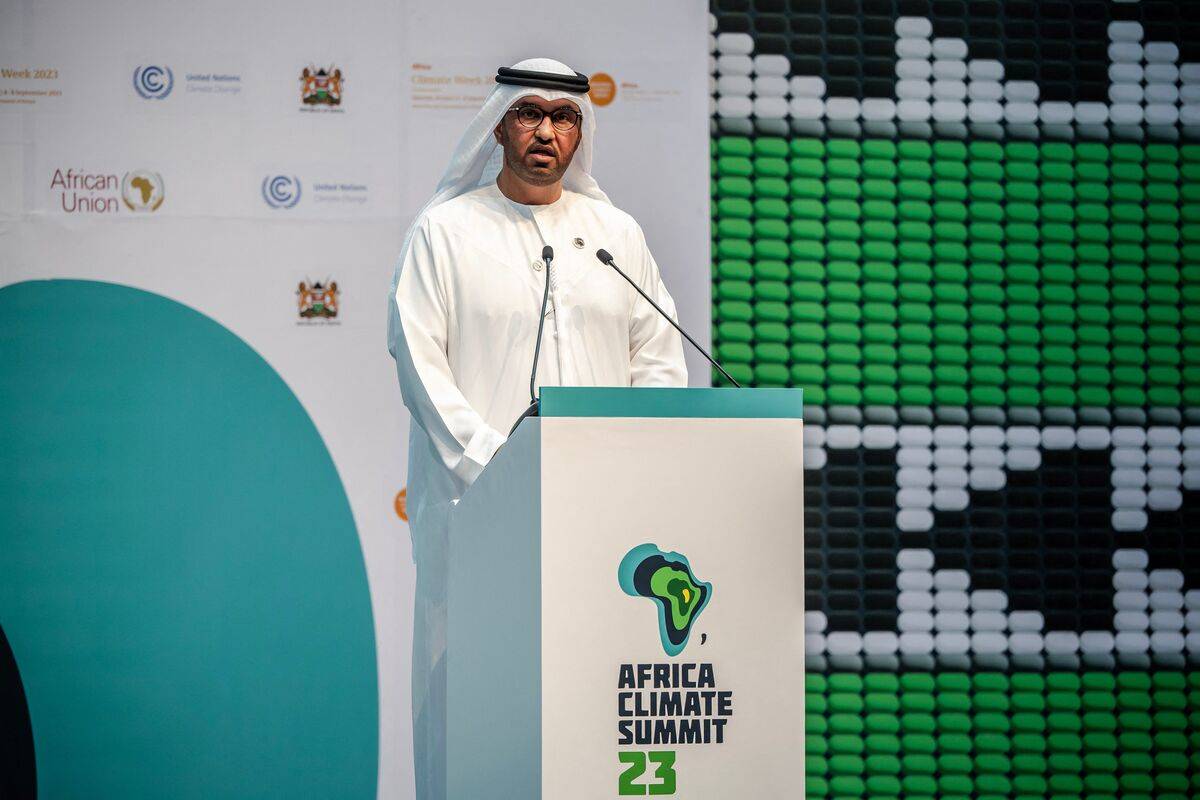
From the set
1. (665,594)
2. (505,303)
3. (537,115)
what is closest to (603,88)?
(537,115)

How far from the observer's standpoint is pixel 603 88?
15.6ft

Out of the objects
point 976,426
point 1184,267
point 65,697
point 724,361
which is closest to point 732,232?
point 724,361

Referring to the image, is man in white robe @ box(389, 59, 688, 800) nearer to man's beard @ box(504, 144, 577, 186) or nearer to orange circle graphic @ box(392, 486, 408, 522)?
man's beard @ box(504, 144, 577, 186)

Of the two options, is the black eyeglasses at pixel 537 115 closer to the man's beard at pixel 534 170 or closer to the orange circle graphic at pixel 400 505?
the man's beard at pixel 534 170

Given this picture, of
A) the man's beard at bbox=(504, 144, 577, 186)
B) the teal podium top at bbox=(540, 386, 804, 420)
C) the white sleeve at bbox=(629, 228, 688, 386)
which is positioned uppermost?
the man's beard at bbox=(504, 144, 577, 186)

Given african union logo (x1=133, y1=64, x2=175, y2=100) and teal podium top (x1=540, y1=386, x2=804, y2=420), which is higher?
african union logo (x1=133, y1=64, x2=175, y2=100)

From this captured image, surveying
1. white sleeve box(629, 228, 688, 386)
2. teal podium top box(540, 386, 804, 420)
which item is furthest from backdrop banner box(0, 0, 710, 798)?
teal podium top box(540, 386, 804, 420)

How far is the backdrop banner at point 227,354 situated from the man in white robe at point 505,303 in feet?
4.44

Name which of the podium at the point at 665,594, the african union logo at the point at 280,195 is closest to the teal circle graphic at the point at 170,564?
the african union logo at the point at 280,195

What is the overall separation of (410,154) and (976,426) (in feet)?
6.89

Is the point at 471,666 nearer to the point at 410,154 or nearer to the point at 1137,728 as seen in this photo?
the point at 410,154

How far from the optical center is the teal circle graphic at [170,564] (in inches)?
177

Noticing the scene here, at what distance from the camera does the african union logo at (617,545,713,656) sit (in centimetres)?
189

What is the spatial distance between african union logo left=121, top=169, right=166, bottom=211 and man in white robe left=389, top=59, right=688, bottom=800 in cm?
166
